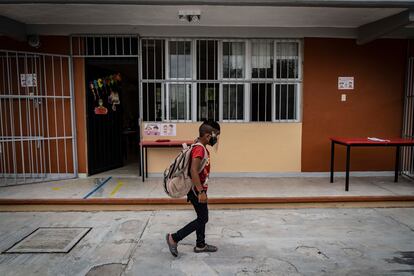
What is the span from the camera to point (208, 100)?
7504mm

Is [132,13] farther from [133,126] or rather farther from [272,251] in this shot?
[133,126]

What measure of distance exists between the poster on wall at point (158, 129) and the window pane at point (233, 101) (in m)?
1.18

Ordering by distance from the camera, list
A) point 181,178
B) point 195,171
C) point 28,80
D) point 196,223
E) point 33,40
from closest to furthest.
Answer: point 195,171 < point 181,178 < point 196,223 < point 33,40 < point 28,80

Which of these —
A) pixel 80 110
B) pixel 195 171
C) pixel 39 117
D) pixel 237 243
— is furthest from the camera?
pixel 80 110

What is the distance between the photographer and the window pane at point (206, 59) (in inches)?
292

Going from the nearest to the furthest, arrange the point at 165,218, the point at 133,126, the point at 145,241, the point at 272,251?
the point at 272,251
the point at 145,241
the point at 165,218
the point at 133,126

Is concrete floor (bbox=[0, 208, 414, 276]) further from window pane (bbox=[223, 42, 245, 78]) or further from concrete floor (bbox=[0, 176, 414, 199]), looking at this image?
window pane (bbox=[223, 42, 245, 78])

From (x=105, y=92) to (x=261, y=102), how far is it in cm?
360

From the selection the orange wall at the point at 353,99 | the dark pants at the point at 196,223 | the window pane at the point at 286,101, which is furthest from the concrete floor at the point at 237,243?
the window pane at the point at 286,101

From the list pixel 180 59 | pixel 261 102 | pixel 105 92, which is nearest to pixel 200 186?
pixel 261 102

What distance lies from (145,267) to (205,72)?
4.60 meters

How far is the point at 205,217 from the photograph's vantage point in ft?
13.2

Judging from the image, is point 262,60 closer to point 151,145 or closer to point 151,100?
point 151,100

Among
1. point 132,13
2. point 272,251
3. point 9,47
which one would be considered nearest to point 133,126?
point 9,47
